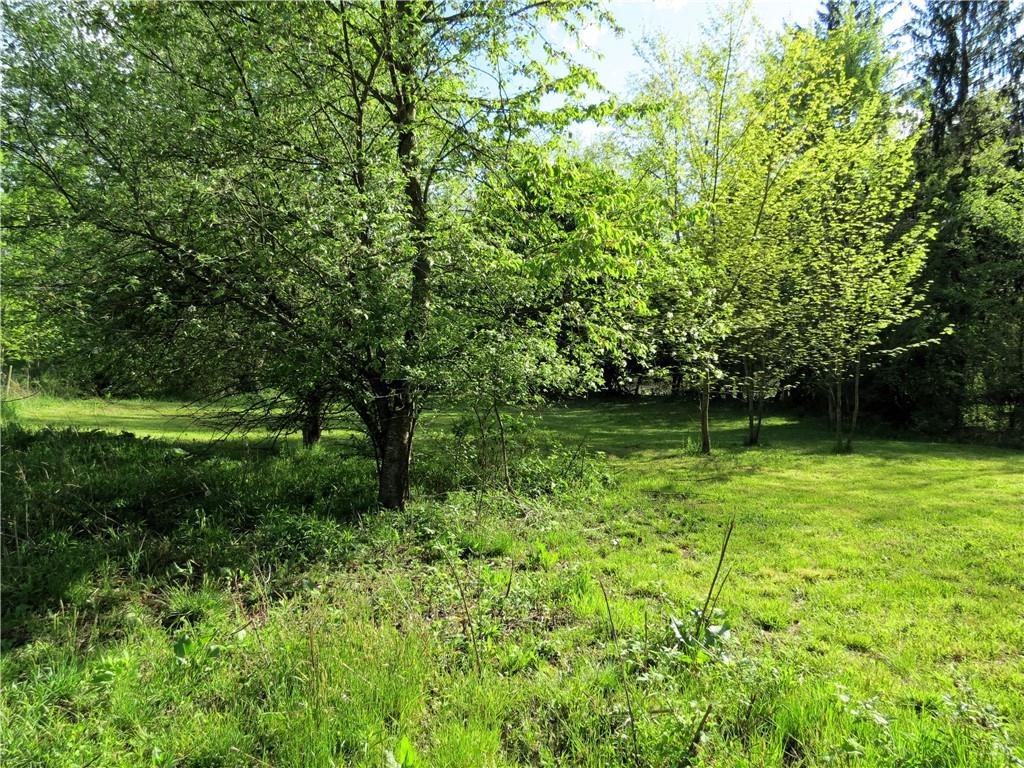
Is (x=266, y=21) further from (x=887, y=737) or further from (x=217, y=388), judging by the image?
(x=887, y=737)

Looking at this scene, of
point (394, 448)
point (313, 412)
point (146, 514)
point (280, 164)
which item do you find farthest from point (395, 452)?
point (280, 164)

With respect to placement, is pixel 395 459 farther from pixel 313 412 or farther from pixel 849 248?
pixel 849 248

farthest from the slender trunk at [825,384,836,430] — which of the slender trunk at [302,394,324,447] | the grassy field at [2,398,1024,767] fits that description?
the slender trunk at [302,394,324,447]

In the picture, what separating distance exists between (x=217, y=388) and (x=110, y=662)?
3.44 meters

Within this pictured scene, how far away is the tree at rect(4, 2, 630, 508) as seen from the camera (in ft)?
15.1

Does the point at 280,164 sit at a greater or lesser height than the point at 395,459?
greater

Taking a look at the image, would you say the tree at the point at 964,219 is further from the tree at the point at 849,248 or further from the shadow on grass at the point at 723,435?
the tree at the point at 849,248

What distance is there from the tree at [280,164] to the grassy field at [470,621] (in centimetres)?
183

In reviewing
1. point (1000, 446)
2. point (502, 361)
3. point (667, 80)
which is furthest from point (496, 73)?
point (1000, 446)

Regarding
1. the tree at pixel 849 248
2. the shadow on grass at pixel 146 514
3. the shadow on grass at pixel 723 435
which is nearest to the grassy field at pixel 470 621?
the shadow on grass at pixel 146 514

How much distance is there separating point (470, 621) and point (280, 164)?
4.60 metres

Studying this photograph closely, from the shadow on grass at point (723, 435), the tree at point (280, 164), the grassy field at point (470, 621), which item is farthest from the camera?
the shadow on grass at point (723, 435)

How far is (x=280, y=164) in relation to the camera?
16.6 ft

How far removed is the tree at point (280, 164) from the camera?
459 cm
